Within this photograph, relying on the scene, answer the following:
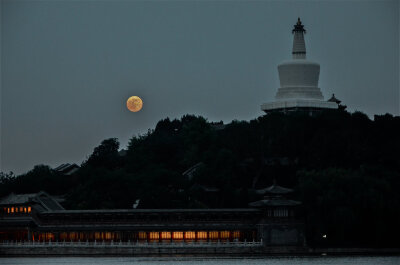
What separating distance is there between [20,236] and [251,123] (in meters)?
26.5

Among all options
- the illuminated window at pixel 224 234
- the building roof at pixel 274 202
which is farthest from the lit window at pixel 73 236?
the building roof at pixel 274 202

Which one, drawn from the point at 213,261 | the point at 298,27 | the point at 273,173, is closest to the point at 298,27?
the point at 298,27

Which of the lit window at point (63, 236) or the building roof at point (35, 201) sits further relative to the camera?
the building roof at point (35, 201)

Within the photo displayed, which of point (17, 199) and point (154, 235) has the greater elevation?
point (17, 199)

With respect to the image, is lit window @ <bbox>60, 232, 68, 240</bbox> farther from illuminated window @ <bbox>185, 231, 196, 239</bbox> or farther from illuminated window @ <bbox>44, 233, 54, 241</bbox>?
illuminated window @ <bbox>185, 231, 196, 239</bbox>

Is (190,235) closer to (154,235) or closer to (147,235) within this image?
(154,235)

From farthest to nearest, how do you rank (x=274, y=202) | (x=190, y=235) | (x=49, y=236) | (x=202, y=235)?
1. (x=49, y=236)
2. (x=190, y=235)
3. (x=202, y=235)
4. (x=274, y=202)

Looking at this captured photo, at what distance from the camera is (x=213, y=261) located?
96062mm

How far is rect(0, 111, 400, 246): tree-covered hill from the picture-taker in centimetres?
10206

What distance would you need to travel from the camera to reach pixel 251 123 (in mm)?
126250

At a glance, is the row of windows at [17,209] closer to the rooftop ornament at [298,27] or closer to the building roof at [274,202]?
the building roof at [274,202]

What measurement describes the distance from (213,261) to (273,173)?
24.9 m

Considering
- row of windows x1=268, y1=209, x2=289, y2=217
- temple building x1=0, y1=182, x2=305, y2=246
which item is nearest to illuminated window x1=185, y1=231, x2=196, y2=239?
temple building x1=0, y1=182, x2=305, y2=246

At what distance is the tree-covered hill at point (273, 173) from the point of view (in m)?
102
